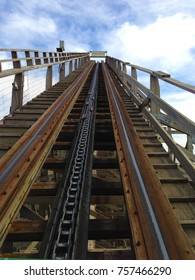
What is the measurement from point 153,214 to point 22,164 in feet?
6.10

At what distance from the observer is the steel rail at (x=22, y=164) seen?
303cm

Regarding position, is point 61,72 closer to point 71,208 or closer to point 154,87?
point 154,87

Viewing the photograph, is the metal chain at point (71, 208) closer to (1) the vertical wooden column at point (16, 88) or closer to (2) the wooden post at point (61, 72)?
(1) the vertical wooden column at point (16, 88)

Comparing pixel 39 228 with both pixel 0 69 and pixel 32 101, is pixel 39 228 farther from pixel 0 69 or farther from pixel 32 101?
pixel 32 101

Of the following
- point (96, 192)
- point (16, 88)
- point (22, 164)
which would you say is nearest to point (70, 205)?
point (96, 192)

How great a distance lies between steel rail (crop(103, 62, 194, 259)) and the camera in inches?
96.0

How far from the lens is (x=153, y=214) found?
296 cm

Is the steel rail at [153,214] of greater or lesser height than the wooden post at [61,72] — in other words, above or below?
below

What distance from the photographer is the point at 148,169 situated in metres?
3.97

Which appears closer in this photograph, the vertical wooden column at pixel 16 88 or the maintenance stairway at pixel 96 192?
the maintenance stairway at pixel 96 192

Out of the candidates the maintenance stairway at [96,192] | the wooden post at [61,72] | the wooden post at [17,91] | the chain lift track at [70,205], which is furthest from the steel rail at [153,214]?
the wooden post at [61,72]

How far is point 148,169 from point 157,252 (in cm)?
164

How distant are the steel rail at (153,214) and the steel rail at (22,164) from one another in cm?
118
